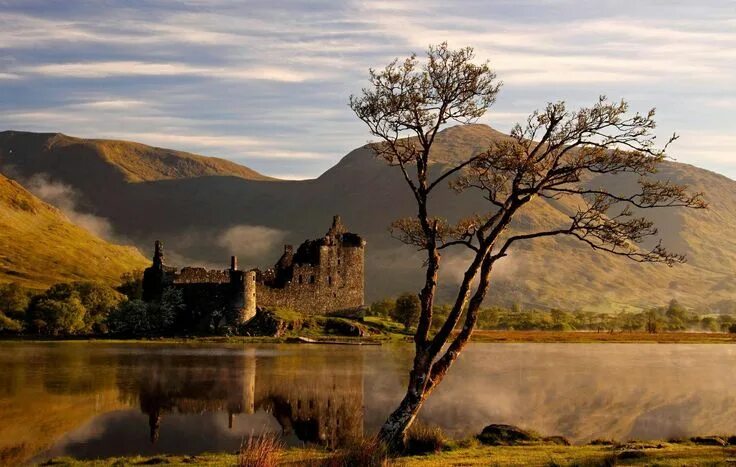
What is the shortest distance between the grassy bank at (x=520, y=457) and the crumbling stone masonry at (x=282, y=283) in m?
63.8

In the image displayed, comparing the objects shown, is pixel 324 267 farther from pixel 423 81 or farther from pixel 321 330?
pixel 423 81

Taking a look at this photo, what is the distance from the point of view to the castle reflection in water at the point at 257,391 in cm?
3172

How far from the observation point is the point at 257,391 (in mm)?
42750

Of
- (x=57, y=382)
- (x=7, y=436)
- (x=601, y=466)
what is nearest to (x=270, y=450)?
(x=601, y=466)

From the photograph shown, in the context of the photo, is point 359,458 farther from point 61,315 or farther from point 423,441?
point 61,315

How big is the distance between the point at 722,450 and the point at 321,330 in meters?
68.1

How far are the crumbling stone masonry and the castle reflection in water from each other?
2804cm

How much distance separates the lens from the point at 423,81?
95.5 feet

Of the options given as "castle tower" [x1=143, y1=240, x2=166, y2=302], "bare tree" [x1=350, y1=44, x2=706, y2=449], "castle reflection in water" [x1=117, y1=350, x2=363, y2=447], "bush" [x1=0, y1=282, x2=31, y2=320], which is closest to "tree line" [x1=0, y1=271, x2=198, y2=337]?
"bush" [x1=0, y1=282, x2=31, y2=320]

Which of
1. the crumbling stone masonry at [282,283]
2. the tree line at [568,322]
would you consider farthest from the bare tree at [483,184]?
the tree line at [568,322]

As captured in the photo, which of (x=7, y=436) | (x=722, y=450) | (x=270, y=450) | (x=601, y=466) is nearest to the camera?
(x=270, y=450)

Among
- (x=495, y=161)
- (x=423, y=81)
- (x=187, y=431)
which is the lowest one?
(x=187, y=431)

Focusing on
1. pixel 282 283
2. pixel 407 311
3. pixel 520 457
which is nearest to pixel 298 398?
pixel 520 457

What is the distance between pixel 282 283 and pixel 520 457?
248 ft
